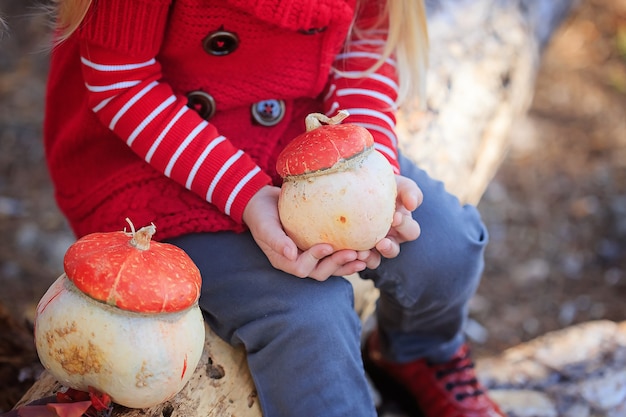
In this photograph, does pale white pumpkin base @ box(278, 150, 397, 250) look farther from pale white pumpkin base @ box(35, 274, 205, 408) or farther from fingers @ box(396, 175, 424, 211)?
pale white pumpkin base @ box(35, 274, 205, 408)

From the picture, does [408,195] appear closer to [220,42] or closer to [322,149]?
[322,149]

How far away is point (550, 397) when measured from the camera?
1670 mm

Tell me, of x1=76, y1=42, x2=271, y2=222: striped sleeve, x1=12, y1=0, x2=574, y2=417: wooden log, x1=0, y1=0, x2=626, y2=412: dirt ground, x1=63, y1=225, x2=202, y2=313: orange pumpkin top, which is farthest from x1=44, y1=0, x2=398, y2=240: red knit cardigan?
x1=0, y1=0, x2=626, y2=412: dirt ground

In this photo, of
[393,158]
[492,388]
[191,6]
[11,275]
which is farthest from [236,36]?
[11,275]

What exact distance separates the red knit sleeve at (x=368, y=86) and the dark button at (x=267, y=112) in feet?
0.40

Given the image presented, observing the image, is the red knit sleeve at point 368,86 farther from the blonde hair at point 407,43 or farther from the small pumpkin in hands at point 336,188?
the small pumpkin in hands at point 336,188

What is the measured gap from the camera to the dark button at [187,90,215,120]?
52.1 inches

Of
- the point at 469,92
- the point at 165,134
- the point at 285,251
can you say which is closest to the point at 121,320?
the point at 285,251

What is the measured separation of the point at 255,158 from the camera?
51.9 inches

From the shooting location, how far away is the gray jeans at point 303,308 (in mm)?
1148

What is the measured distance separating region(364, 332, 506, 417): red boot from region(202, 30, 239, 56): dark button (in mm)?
862

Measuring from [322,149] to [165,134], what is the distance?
0.34 meters

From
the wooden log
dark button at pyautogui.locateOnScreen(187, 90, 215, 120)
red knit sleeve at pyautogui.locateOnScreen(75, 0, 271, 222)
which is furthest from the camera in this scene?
the wooden log

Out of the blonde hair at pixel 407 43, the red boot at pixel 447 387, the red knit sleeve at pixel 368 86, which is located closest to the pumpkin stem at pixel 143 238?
the red knit sleeve at pixel 368 86
